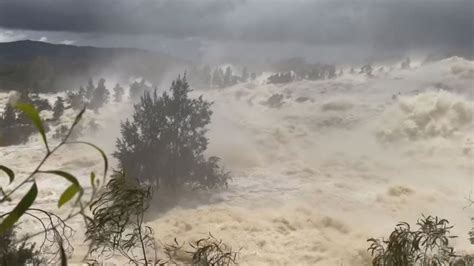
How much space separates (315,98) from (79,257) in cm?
3669

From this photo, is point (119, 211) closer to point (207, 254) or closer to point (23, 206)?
point (207, 254)

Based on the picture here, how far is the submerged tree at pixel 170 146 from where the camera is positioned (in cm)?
2792

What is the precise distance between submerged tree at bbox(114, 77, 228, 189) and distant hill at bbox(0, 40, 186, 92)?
87.4ft

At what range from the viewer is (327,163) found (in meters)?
34.3

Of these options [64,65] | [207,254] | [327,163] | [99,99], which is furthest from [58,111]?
[64,65]

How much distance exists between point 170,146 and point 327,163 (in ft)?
37.5

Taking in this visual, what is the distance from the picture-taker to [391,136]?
126ft

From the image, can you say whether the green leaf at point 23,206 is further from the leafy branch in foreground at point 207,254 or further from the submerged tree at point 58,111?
the submerged tree at point 58,111

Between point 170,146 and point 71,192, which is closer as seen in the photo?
point 71,192

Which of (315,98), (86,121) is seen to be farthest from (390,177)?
(86,121)

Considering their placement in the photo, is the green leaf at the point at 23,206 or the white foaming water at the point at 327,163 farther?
the white foaming water at the point at 327,163

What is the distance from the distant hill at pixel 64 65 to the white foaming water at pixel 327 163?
1941 cm

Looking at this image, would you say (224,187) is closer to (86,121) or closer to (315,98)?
(86,121)

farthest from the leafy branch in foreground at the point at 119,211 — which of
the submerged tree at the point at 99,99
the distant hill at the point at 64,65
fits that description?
the distant hill at the point at 64,65
